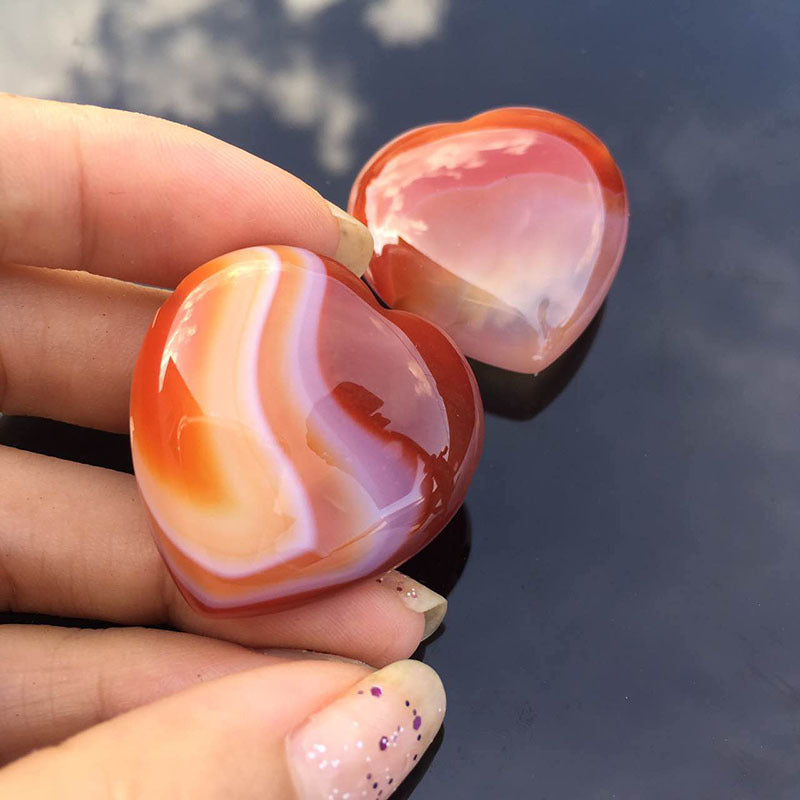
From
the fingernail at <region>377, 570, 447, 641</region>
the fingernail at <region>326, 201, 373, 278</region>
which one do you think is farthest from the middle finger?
the fingernail at <region>326, 201, 373, 278</region>

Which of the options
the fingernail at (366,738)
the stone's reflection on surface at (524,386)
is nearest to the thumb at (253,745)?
the fingernail at (366,738)

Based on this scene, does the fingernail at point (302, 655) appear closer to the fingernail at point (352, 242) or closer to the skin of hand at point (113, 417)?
the skin of hand at point (113, 417)

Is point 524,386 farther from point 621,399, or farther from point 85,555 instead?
point 85,555

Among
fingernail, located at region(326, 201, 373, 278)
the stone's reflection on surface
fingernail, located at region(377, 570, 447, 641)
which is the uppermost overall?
fingernail, located at region(326, 201, 373, 278)

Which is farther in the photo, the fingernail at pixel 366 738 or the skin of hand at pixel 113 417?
the skin of hand at pixel 113 417

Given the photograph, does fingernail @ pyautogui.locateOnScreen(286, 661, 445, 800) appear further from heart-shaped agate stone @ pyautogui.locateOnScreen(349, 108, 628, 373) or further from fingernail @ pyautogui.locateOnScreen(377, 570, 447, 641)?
heart-shaped agate stone @ pyautogui.locateOnScreen(349, 108, 628, 373)

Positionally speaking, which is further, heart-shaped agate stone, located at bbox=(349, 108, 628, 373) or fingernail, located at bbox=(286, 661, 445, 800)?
heart-shaped agate stone, located at bbox=(349, 108, 628, 373)

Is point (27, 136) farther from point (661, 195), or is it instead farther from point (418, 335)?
point (661, 195)
